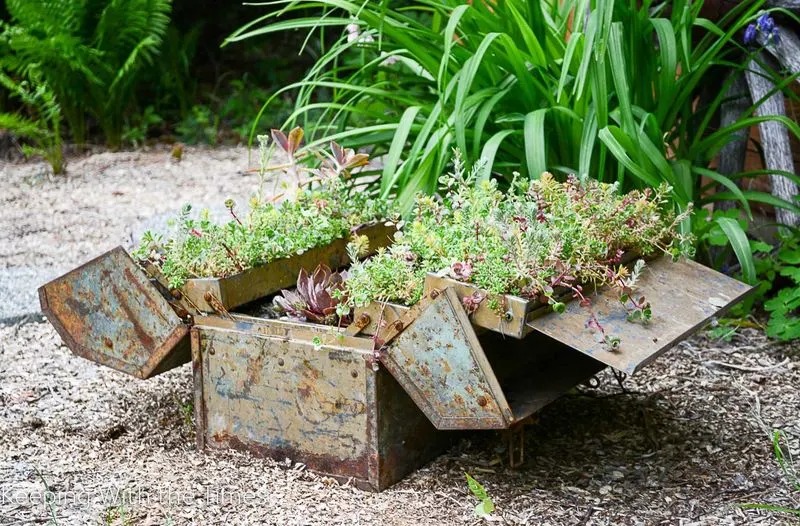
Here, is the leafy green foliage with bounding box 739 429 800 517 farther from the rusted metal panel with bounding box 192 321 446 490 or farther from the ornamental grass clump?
the rusted metal panel with bounding box 192 321 446 490

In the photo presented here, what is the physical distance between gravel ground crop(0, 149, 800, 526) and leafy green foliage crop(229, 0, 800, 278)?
438 millimetres

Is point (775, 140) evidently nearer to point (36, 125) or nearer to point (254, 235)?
point (254, 235)

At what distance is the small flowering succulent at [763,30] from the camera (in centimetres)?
317

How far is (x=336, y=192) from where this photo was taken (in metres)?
2.68

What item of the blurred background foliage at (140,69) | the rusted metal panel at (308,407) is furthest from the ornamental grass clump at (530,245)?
the blurred background foliage at (140,69)

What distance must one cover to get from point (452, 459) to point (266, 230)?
742mm

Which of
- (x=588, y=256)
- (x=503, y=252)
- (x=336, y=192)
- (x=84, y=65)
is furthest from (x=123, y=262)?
(x=84, y=65)

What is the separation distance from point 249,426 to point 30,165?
14.9 ft

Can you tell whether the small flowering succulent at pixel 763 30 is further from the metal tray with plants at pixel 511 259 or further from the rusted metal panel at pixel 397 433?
the rusted metal panel at pixel 397 433

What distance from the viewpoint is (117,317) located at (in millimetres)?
2344

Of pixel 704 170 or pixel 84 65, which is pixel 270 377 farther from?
pixel 84 65

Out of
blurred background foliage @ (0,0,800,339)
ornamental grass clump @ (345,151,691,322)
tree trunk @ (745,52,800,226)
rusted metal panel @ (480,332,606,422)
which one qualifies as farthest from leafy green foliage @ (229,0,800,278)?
rusted metal panel @ (480,332,606,422)

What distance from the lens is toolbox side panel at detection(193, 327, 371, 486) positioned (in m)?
2.16

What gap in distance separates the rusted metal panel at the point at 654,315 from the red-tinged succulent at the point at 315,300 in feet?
1.56
